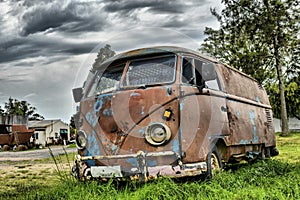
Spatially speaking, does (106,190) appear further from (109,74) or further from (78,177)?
(109,74)

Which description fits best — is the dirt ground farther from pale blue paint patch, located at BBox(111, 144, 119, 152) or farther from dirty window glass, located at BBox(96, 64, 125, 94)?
dirty window glass, located at BBox(96, 64, 125, 94)

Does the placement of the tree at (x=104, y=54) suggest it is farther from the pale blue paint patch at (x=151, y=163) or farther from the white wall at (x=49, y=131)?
the white wall at (x=49, y=131)

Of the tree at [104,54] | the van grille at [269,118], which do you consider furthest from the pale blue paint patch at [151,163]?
the van grille at [269,118]

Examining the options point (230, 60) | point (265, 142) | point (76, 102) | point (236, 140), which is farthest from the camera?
point (230, 60)

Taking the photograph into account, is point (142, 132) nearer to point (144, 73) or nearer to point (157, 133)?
point (157, 133)

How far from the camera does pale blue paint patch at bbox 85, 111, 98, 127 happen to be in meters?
6.24

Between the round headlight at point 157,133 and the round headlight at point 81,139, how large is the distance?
1.12 meters

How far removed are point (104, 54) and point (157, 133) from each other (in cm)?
158

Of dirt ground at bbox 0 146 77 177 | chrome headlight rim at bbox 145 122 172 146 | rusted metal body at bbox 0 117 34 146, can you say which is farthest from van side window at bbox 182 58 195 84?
rusted metal body at bbox 0 117 34 146

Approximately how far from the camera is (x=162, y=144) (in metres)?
5.70

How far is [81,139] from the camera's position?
636cm

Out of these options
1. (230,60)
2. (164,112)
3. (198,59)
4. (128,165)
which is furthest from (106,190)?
(230,60)

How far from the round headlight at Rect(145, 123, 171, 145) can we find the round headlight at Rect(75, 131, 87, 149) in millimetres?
1117

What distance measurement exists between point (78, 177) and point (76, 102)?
1.37 m
